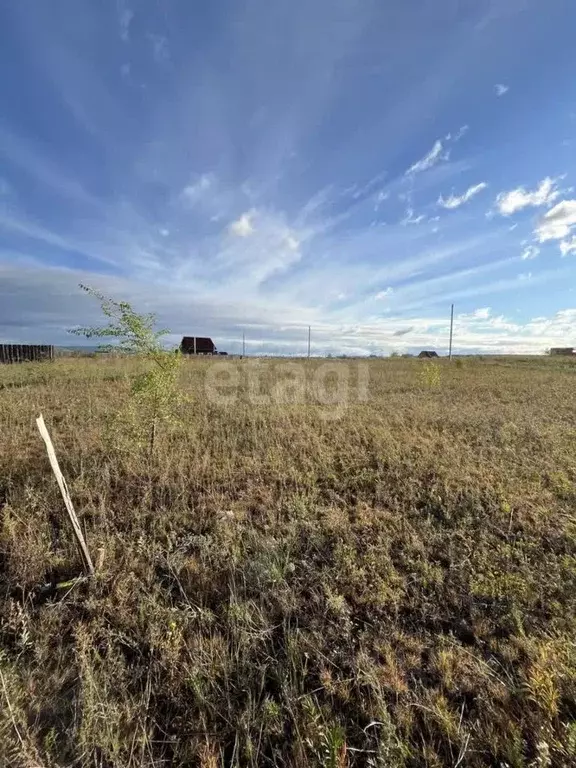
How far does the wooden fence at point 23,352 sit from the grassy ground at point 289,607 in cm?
1734

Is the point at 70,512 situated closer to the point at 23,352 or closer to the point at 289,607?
the point at 289,607

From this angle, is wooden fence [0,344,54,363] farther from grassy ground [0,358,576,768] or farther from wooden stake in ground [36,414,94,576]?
wooden stake in ground [36,414,94,576]

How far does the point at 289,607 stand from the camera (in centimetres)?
268

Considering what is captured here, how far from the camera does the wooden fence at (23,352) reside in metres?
19.6

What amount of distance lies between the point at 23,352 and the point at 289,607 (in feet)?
77.4

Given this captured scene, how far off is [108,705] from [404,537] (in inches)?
105

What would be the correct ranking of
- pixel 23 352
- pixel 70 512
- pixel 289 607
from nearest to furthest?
pixel 289 607, pixel 70 512, pixel 23 352

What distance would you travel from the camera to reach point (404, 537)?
11.6 feet

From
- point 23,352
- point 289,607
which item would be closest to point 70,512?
point 289,607

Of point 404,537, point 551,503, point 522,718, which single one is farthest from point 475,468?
point 522,718

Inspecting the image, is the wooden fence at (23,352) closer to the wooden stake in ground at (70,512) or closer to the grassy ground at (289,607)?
the grassy ground at (289,607)

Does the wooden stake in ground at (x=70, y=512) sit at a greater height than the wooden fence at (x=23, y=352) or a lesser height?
lesser

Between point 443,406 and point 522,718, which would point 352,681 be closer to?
point 522,718

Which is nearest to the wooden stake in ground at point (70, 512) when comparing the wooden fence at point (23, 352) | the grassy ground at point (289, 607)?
the grassy ground at point (289, 607)
